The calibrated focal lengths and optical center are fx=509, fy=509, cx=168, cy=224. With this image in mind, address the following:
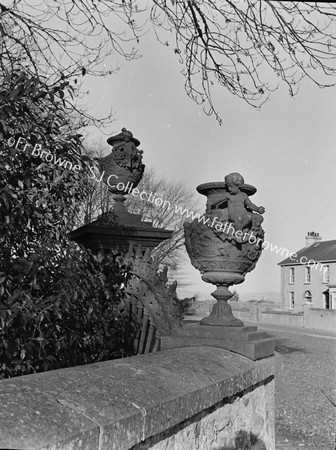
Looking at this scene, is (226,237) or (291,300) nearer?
(226,237)

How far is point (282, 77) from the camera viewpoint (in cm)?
583

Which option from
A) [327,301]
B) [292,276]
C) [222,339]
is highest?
[292,276]

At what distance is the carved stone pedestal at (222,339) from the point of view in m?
4.30

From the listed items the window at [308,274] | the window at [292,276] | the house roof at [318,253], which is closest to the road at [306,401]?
the house roof at [318,253]

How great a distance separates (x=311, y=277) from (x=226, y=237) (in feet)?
143

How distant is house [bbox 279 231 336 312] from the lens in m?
43.3

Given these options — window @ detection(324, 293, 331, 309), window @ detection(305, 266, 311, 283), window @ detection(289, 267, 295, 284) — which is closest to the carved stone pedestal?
window @ detection(324, 293, 331, 309)

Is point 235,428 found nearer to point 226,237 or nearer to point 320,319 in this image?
point 226,237

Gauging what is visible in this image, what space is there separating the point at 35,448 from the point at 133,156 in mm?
4352

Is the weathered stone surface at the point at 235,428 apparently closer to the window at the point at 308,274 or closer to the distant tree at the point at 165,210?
the distant tree at the point at 165,210

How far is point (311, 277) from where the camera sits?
46.0 metres

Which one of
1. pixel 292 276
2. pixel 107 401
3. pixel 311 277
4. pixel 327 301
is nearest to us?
pixel 107 401

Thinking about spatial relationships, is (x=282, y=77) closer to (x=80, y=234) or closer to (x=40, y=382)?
(x=80, y=234)

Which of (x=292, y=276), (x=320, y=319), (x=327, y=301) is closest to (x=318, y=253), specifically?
(x=292, y=276)
